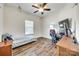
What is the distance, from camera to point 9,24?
1.46 meters

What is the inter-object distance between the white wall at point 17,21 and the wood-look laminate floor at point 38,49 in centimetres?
17

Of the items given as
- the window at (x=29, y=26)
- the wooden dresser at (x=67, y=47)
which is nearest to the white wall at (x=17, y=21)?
the window at (x=29, y=26)

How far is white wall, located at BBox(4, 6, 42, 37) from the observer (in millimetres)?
1435

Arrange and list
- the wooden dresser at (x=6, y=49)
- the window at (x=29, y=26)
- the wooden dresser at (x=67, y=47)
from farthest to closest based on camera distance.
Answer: the window at (x=29, y=26) < the wooden dresser at (x=6, y=49) < the wooden dresser at (x=67, y=47)

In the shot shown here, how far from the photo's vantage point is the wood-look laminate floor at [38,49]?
148 cm

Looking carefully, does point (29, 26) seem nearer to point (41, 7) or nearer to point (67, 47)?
point (41, 7)

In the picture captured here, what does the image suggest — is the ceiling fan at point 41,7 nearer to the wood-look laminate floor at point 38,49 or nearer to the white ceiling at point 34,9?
the white ceiling at point 34,9

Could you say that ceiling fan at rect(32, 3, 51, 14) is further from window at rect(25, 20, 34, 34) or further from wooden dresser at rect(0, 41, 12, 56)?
wooden dresser at rect(0, 41, 12, 56)

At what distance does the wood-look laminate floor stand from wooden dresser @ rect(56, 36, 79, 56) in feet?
0.37

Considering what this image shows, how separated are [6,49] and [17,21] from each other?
0.50 m

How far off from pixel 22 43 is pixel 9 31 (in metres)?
0.31

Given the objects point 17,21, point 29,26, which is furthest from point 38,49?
point 17,21

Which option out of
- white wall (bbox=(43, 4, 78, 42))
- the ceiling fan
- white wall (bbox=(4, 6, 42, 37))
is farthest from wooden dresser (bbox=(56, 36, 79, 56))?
the ceiling fan

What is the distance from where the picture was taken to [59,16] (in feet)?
5.31
